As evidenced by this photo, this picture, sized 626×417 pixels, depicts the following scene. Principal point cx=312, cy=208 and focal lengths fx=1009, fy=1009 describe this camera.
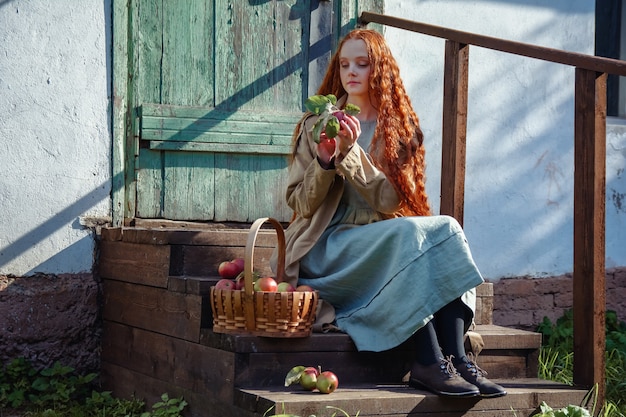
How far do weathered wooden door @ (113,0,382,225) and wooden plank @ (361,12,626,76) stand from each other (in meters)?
0.67

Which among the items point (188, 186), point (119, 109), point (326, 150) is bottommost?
point (188, 186)

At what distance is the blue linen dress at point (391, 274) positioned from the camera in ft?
12.5

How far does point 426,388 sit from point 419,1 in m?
2.68

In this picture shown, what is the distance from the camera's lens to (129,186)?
505 cm

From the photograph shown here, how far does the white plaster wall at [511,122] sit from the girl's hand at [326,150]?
1.88 meters

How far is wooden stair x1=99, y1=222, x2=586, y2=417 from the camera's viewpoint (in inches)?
146

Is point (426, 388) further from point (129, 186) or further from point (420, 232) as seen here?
point (129, 186)

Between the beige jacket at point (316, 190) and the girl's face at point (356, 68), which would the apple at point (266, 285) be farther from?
the girl's face at point (356, 68)

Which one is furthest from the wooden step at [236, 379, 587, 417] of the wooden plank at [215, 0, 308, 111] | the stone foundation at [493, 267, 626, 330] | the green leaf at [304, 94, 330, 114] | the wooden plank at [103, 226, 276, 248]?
the wooden plank at [215, 0, 308, 111]

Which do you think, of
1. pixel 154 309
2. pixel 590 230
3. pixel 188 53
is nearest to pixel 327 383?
pixel 154 309

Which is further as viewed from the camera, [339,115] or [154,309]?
[154,309]

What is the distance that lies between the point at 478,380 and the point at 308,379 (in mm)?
643

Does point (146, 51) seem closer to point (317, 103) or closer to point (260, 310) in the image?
point (317, 103)

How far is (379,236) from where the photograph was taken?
3.99m
